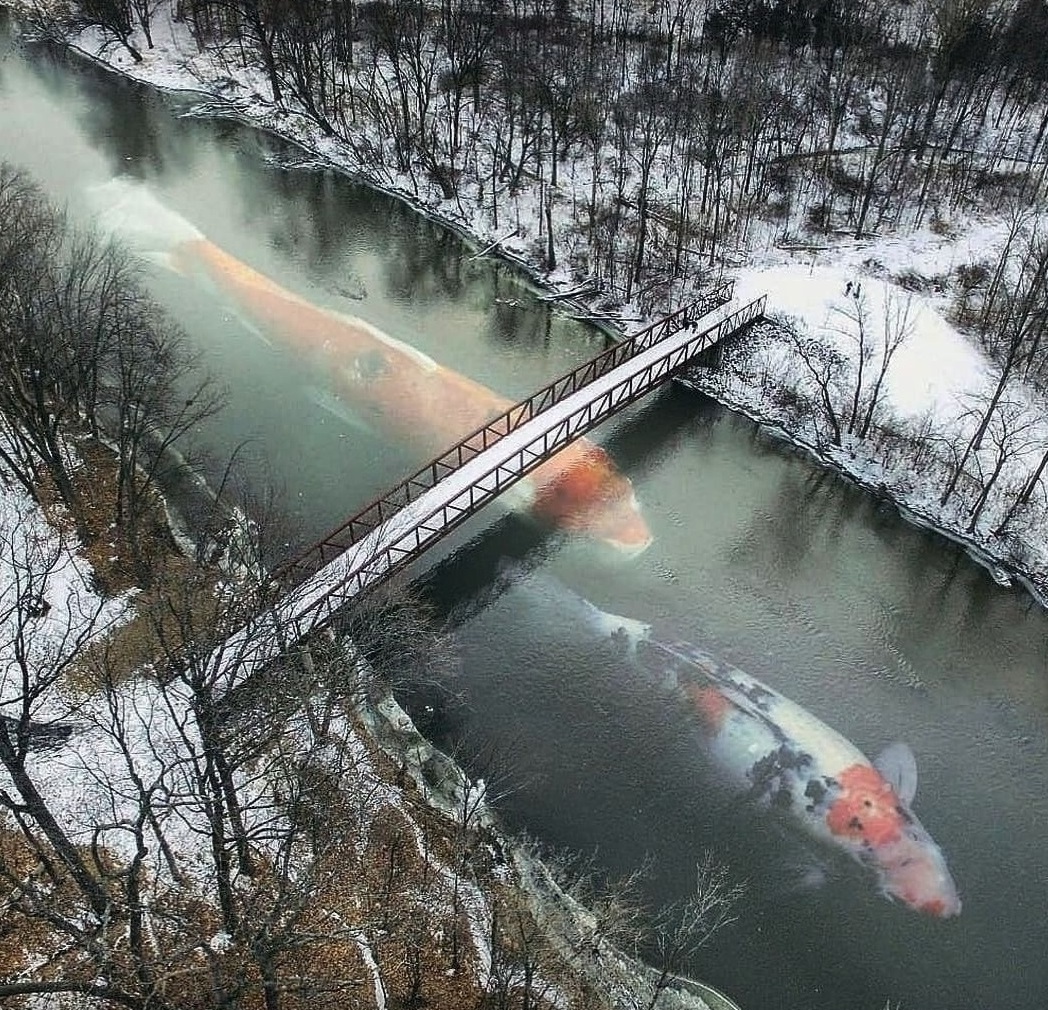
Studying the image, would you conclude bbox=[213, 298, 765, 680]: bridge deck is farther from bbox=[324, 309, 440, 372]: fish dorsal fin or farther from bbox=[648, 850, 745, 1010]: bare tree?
bbox=[648, 850, 745, 1010]: bare tree

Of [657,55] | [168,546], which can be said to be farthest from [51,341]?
[657,55]

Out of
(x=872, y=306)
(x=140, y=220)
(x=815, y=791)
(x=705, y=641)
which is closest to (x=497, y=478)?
(x=705, y=641)

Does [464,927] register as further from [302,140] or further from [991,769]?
[302,140]

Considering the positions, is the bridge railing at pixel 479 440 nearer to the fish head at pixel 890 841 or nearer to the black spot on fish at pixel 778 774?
the black spot on fish at pixel 778 774

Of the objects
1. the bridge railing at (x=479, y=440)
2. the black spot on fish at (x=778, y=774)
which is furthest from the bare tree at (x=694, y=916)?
the bridge railing at (x=479, y=440)

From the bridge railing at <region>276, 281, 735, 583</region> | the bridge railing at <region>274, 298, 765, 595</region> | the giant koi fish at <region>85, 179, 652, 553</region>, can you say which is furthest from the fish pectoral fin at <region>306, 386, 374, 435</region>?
the bridge railing at <region>274, 298, 765, 595</region>
